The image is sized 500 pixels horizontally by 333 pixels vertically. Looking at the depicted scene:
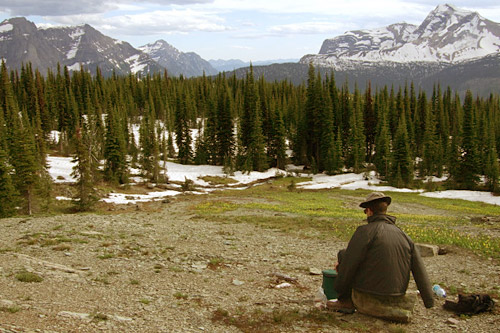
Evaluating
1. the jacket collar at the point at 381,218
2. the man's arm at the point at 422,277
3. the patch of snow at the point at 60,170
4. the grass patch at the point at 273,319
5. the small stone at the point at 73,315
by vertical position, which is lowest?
the patch of snow at the point at 60,170

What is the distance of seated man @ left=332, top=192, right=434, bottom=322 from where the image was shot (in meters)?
8.57

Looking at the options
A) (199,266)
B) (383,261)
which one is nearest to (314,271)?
(199,266)

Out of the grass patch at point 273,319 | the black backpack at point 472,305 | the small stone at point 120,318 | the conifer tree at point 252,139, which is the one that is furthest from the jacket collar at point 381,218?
the conifer tree at point 252,139

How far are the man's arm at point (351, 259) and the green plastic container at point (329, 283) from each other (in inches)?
29.3

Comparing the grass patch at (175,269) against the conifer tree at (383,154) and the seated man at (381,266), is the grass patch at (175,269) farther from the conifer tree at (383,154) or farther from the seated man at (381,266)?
the conifer tree at (383,154)

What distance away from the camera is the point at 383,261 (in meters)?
8.57

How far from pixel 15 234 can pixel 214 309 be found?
14579 mm

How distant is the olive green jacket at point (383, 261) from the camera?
855 cm

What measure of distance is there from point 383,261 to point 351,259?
67 centimetres

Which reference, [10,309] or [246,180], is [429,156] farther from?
[10,309]

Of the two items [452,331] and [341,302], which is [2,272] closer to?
[341,302]

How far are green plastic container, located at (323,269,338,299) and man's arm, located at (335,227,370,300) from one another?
0.75 metres

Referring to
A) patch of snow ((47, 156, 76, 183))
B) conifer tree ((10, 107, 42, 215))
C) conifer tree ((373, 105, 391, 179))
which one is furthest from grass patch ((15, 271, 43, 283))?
conifer tree ((373, 105, 391, 179))

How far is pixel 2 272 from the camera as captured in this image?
490 inches
